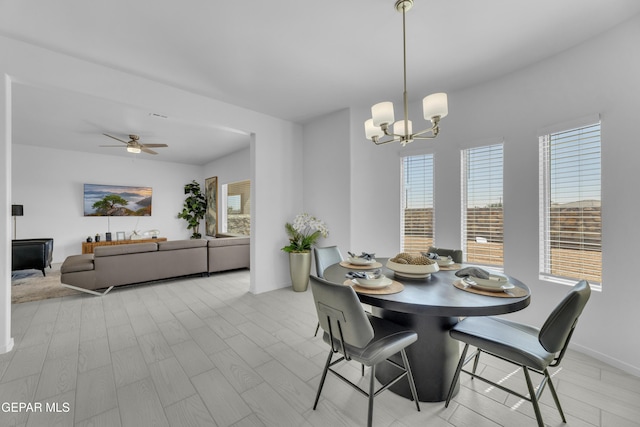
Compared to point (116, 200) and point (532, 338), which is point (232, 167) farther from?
point (532, 338)

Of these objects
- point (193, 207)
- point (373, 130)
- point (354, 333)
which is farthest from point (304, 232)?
point (193, 207)

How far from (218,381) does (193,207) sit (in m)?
6.88

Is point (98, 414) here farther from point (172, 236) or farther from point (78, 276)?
point (172, 236)

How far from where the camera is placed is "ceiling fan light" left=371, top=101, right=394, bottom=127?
1.98 meters

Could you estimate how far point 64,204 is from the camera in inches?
254

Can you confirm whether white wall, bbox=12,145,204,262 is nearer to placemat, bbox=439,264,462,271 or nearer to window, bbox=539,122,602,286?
placemat, bbox=439,264,462,271

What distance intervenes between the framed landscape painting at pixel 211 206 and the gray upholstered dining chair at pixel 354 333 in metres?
6.70

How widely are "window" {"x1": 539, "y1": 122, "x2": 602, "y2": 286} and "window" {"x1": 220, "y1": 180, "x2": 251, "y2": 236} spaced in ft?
18.5

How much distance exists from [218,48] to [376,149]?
238cm

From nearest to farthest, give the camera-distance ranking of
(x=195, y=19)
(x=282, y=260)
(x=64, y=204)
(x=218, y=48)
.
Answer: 1. (x=195, y=19)
2. (x=218, y=48)
3. (x=282, y=260)
4. (x=64, y=204)

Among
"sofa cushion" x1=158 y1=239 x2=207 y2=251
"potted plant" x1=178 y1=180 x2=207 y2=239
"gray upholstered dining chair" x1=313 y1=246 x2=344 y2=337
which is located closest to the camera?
"gray upholstered dining chair" x1=313 y1=246 x2=344 y2=337

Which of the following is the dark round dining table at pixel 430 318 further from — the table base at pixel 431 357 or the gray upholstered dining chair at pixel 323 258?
the gray upholstered dining chair at pixel 323 258

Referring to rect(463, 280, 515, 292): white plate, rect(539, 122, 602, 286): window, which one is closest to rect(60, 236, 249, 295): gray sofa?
rect(463, 280, 515, 292): white plate

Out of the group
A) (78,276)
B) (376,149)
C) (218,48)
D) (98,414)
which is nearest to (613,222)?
(376,149)
